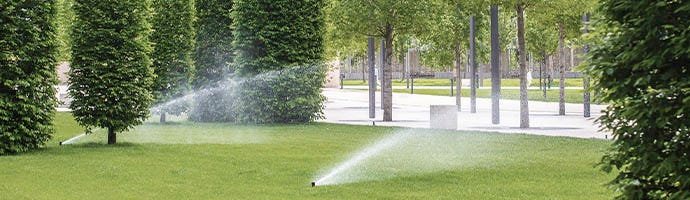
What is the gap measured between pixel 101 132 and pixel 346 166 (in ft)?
36.0

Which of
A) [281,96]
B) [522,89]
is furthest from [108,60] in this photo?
[522,89]

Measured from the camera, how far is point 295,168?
14.3 m

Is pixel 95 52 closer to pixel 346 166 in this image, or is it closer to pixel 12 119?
pixel 12 119

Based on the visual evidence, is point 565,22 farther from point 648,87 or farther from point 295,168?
point 648,87

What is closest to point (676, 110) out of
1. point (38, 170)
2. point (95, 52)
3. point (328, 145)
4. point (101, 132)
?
point (38, 170)

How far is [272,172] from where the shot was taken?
45.2 feet

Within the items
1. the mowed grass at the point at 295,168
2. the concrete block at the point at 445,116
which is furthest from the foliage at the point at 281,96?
the concrete block at the point at 445,116

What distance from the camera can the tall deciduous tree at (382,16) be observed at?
25469 millimetres

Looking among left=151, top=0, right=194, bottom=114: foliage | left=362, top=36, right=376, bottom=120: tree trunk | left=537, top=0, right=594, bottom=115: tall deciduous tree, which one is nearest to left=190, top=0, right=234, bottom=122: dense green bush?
left=151, top=0, right=194, bottom=114: foliage

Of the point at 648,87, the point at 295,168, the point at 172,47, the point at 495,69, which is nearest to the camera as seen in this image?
the point at 648,87

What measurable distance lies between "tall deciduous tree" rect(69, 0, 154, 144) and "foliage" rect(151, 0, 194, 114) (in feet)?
23.9

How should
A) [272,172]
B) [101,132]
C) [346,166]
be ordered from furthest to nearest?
[101,132]
[346,166]
[272,172]

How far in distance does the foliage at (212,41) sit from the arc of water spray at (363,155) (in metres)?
7.89

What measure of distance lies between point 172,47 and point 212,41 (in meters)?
1.39
